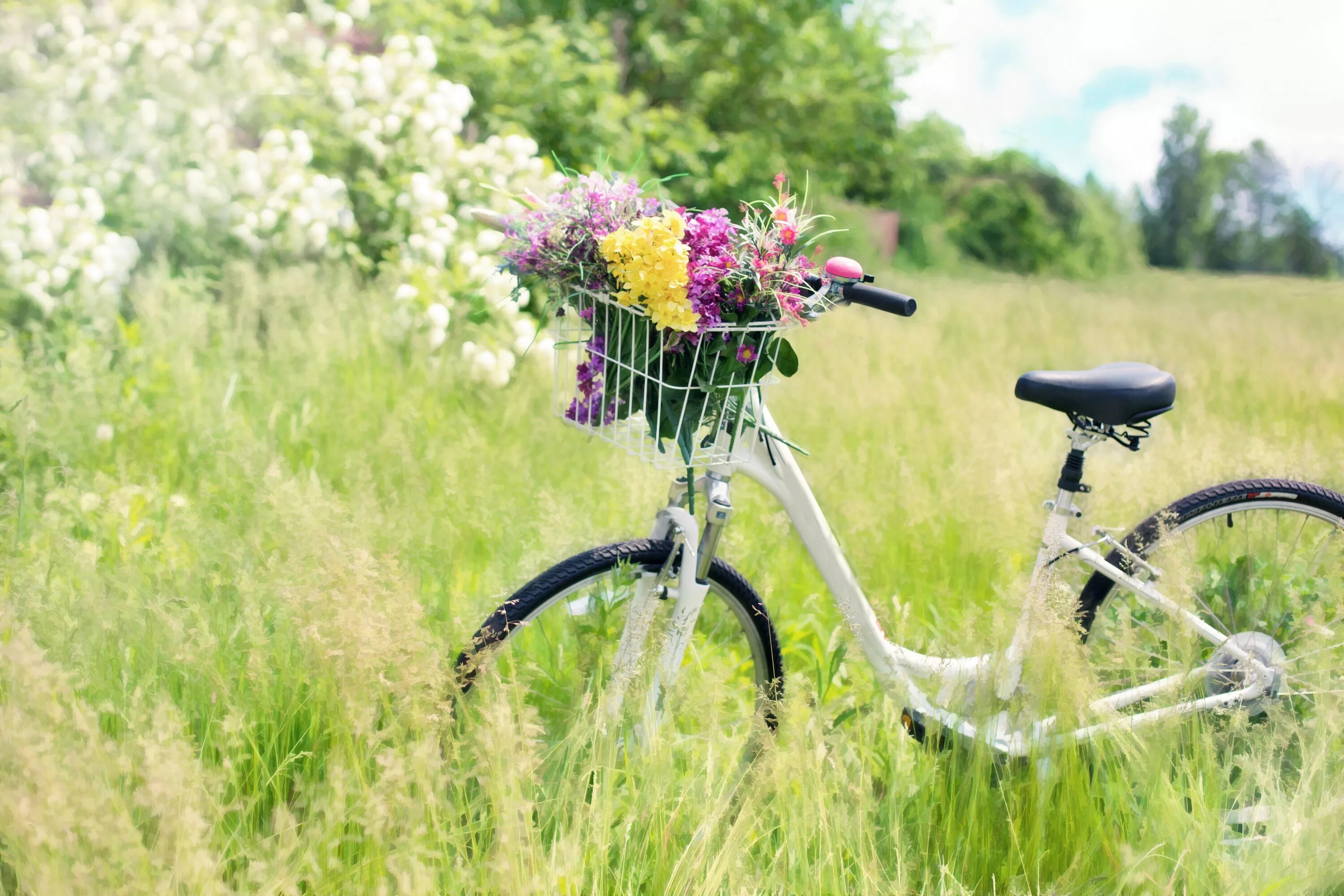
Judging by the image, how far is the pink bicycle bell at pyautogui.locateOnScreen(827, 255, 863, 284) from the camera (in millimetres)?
2014

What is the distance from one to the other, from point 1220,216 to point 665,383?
671 inches

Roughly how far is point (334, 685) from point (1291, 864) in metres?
1.86

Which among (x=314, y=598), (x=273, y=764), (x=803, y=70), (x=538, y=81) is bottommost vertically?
(x=273, y=764)

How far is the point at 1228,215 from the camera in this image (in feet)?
52.2

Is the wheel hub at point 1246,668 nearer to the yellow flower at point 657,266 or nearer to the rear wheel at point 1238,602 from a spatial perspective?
the rear wheel at point 1238,602

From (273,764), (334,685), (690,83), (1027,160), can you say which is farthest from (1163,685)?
(1027,160)

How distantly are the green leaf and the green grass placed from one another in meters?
0.65

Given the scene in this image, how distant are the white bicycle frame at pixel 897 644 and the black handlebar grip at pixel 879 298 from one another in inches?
11.5

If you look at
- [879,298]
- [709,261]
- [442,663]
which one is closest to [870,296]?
[879,298]

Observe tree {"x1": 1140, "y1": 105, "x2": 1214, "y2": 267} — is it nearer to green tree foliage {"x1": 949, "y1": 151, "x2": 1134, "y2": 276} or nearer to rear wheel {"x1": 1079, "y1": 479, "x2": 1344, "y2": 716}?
green tree foliage {"x1": 949, "y1": 151, "x2": 1134, "y2": 276}

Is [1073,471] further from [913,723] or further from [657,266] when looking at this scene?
[657,266]

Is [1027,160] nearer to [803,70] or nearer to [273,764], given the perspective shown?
[803,70]

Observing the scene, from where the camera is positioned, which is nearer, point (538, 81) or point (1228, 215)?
point (538, 81)

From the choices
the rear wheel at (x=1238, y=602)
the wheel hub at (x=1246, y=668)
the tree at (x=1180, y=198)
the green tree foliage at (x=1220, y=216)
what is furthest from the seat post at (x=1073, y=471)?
the tree at (x=1180, y=198)
